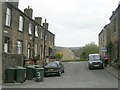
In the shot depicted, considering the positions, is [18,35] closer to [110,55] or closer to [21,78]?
[21,78]

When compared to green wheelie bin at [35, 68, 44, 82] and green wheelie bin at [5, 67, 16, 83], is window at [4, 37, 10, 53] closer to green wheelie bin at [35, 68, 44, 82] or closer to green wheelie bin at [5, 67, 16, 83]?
green wheelie bin at [35, 68, 44, 82]

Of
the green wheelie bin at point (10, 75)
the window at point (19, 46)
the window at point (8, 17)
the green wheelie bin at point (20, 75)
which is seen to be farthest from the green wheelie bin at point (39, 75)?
the window at point (19, 46)

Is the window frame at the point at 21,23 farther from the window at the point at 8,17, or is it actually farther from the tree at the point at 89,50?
the tree at the point at 89,50

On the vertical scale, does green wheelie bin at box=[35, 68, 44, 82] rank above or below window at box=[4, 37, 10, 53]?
below

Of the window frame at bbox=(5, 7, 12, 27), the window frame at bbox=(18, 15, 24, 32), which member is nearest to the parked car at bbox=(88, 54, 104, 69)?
the window frame at bbox=(18, 15, 24, 32)

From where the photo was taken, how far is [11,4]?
28.1m

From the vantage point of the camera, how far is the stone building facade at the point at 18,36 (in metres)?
25.0

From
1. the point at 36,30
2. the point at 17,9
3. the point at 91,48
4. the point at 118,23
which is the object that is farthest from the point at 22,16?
the point at 91,48

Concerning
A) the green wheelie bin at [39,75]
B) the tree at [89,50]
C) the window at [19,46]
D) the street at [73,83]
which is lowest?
the street at [73,83]

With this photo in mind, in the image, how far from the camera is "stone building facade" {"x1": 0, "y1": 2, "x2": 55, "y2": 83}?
25.0 metres

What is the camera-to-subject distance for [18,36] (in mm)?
30297

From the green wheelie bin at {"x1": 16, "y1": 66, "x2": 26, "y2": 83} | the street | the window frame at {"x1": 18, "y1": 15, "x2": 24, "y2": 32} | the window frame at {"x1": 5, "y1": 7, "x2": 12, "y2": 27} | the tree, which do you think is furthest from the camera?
the tree

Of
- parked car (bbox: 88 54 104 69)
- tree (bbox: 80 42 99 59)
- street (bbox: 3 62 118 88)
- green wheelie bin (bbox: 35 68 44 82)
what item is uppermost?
tree (bbox: 80 42 99 59)

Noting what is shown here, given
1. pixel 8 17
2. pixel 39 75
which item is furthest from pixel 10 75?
pixel 8 17
